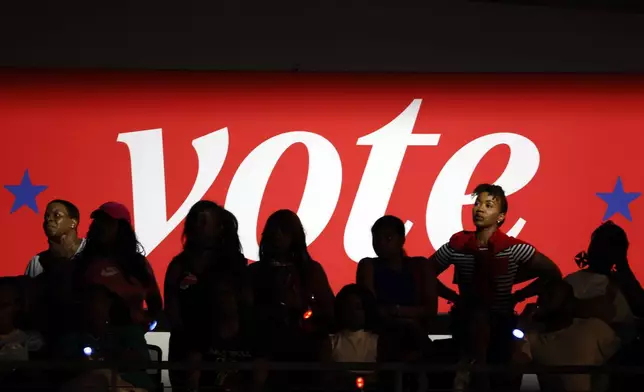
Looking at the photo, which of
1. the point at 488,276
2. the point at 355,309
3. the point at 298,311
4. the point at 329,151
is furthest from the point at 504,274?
the point at 329,151

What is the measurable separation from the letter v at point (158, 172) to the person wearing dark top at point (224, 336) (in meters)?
2.91

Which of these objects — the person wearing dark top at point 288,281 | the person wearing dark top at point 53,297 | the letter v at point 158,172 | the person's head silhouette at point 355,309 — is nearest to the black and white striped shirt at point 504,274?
the person's head silhouette at point 355,309

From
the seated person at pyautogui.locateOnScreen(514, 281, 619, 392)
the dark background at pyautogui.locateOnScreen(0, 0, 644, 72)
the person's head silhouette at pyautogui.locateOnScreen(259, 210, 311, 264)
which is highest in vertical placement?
the dark background at pyautogui.locateOnScreen(0, 0, 644, 72)

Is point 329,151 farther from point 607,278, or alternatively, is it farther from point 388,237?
point 607,278

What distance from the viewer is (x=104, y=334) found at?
204 inches

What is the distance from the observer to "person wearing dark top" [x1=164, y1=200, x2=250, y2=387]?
5281 millimetres

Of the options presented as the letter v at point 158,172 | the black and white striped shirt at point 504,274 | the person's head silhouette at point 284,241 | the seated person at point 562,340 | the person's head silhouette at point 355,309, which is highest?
the letter v at point 158,172

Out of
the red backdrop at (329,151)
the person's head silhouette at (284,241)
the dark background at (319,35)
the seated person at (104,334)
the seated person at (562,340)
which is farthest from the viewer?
the red backdrop at (329,151)

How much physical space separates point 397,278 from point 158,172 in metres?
3.02

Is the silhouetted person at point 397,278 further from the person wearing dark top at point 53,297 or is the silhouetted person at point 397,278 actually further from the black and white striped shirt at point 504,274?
the person wearing dark top at point 53,297

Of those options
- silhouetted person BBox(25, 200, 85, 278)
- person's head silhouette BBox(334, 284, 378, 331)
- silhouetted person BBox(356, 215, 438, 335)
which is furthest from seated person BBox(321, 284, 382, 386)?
silhouetted person BBox(25, 200, 85, 278)

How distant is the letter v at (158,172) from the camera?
26.6 ft

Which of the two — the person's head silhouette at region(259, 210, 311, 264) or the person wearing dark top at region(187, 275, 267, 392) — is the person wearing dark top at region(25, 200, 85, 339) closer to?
the person wearing dark top at region(187, 275, 267, 392)

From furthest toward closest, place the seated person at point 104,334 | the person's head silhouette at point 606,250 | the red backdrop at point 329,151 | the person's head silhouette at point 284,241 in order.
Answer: the red backdrop at point 329,151 → the person's head silhouette at point 606,250 → the person's head silhouette at point 284,241 → the seated person at point 104,334
